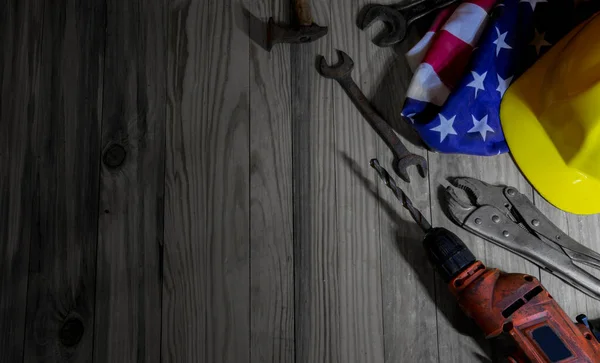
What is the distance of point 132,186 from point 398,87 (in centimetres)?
58

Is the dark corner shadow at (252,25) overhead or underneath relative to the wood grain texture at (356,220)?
overhead

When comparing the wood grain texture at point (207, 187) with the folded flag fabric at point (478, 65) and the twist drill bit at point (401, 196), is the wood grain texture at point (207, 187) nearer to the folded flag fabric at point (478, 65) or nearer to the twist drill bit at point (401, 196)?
the twist drill bit at point (401, 196)

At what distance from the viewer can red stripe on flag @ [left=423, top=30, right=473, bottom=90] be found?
1.08 meters

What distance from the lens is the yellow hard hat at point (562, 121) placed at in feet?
2.87

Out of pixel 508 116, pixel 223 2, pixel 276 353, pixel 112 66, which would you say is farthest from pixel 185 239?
pixel 508 116

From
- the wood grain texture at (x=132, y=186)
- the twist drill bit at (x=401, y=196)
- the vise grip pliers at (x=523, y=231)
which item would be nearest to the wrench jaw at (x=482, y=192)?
the vise grip pliers at (x=523, y=231)

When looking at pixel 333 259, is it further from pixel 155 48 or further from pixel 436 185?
pixel 155 48

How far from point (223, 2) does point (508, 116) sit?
64 centimetres

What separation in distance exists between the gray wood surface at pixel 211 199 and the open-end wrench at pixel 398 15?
1.2 inches

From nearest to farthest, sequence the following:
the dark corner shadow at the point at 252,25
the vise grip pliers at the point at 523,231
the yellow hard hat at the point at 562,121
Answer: the yellow hard hat at the point at 562,121, the vise grip pliers at the point at 523,231, the dark corner shadow at the point at 252,25

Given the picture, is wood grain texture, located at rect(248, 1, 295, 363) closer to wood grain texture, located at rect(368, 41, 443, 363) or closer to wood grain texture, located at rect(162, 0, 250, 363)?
wood grain texture, located at rect(162, 0, 250, 363)

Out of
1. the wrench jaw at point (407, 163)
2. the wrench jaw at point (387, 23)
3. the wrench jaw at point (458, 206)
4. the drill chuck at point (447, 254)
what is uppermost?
the wrench jaw at point (387, 23)

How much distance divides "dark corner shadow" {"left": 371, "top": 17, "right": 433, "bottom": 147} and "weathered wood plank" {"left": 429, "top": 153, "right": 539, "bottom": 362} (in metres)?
0.08

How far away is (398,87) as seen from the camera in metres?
1.14
